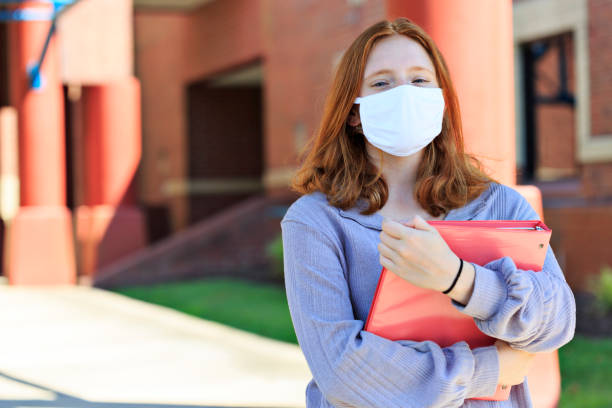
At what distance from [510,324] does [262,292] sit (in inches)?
382

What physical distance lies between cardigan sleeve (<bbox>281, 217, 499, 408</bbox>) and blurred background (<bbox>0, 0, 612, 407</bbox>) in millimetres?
941

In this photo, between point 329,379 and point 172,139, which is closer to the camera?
point 329,379

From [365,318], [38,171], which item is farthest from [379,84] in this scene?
[38,171]

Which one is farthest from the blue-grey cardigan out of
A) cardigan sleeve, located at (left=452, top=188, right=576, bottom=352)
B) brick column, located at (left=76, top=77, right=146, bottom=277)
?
brick column, located at (left=76, top=77, right=146, bottom=277)

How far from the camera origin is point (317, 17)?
14766 mm

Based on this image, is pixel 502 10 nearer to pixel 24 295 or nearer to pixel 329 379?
pixel 329 379

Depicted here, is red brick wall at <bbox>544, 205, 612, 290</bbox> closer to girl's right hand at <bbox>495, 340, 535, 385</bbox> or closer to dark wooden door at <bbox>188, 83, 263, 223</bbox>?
girl's right hand at <bbox>495, 340, 535, 385</bbox>

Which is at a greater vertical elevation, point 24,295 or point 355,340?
point 355,340

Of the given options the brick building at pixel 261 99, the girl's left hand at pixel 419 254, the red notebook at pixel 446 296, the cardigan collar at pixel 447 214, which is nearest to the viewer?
the girl's left hand at pixel 419 254

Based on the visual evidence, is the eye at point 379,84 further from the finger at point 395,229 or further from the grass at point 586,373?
the grass at point 586,373

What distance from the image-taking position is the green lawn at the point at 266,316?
595cm

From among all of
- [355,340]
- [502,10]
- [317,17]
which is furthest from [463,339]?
[317,17]

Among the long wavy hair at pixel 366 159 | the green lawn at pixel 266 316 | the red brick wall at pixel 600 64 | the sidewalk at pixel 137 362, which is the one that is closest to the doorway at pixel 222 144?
the green lawn at pixel 266 316

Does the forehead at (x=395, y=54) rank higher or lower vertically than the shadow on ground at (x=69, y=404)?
higher
